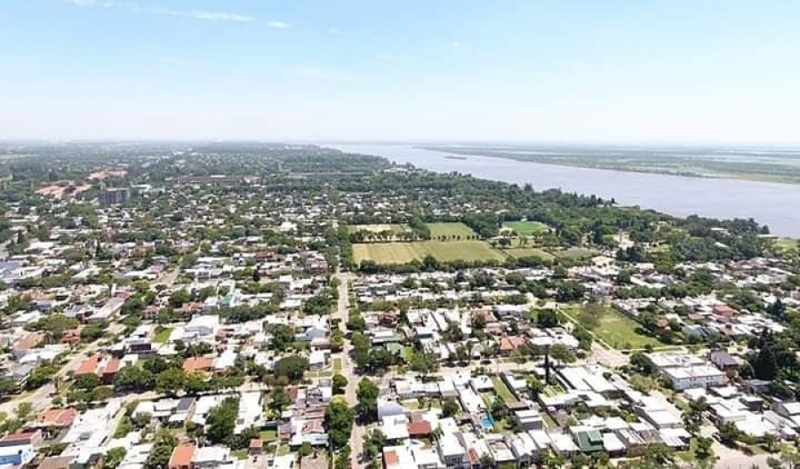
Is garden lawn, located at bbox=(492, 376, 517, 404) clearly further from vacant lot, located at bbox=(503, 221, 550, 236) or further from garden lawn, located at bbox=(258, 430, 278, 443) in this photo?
vacant lot, located at bbox=(503, 221, 550, 236)

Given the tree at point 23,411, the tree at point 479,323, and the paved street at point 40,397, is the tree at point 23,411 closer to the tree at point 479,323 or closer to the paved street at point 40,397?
the paved street at point 40,397

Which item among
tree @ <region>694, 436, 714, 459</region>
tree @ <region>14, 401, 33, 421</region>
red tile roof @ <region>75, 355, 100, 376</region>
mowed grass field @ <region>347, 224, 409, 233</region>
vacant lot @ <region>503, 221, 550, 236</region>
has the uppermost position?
vacant lot @ <region>503, 221, 550, 236</region>

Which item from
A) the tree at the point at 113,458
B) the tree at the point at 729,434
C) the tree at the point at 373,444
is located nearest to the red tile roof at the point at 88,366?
the tree at the point at 113,458

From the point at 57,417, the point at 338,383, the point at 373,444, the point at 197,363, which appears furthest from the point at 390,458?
the point at 57,417

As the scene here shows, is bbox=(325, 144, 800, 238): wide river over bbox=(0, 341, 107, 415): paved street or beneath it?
over

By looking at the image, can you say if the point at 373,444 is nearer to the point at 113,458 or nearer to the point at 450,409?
the point at 450,409

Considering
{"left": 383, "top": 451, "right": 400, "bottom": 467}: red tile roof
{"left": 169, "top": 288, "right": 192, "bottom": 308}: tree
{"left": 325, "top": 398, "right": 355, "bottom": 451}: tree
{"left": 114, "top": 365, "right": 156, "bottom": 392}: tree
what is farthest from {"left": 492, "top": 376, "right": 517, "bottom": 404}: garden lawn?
{"left": 169, "top": 288, "right": 192, "bottom": 308}: tree

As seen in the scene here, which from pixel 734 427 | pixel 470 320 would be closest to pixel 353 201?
pixel 470 320
